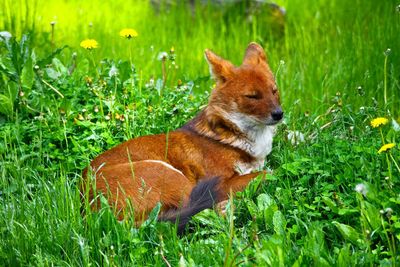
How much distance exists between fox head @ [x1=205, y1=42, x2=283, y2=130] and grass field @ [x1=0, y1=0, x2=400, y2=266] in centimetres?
31

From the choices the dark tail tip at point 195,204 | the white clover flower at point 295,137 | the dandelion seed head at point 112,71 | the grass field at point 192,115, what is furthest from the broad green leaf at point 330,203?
the dandelion seed head at point 112,71

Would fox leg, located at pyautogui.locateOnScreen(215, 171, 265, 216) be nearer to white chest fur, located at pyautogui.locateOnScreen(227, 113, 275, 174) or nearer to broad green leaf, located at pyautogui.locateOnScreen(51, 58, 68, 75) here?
white chest fur, located at pyautogui.locateOnScreen(227, 113, 275, 174)

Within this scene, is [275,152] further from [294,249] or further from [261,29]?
[261,29]

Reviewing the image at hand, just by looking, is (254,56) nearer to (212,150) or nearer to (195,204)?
(212,150)

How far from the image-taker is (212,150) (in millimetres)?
A: 5551

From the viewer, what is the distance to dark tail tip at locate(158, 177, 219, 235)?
14.9ft

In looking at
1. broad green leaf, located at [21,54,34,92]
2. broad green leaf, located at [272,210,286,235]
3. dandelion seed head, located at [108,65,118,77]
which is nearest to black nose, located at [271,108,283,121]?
broad green leaf, located at [272,210,286,235]

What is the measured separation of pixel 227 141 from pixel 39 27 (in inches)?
144

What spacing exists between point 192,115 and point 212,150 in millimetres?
830

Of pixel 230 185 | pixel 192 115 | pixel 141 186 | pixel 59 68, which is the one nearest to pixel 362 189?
pixel 230 185

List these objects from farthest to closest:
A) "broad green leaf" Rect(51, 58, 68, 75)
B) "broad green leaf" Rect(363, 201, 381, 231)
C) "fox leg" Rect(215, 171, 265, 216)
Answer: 1. "broad green leaf" Rect(51, 58, 68, 75)
2. "fox leg" Rect(215, 171, 265, 216)
3. "broad green leaf" Rect(363, 201, 381, 231)

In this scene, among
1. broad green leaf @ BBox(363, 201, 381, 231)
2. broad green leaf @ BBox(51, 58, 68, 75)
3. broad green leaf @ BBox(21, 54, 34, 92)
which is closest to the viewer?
broad green leaf @ BBox(363, 201, 381, 231)

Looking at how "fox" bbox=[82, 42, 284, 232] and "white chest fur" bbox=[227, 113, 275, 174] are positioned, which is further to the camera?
"white chest fur" bbox=[227, 113, 275, 174]

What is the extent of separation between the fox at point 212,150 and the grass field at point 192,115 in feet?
0.76
